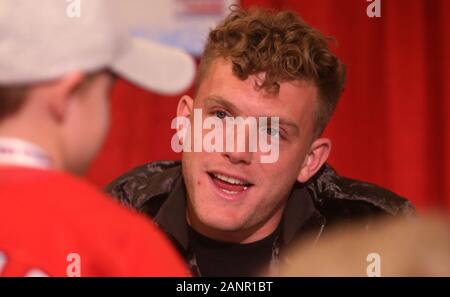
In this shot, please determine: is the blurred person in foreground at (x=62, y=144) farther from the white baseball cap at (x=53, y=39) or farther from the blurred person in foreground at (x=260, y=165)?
the blurred person in foreground at (x=260, y=165)

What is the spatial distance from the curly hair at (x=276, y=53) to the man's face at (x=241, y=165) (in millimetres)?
18

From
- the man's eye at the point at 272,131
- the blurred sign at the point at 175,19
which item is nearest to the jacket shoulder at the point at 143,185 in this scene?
the man's eye at the point at 272,131

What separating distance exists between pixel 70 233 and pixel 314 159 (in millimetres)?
771

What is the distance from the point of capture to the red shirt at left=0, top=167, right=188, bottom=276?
0.46 m

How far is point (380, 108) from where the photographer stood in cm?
208

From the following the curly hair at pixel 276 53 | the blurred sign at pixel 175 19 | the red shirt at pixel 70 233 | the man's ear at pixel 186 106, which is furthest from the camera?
the blurred sign at pixel 175 19

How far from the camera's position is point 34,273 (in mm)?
473

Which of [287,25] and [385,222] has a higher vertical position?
[287,25]

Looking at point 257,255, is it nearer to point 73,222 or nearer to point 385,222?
point 385,222

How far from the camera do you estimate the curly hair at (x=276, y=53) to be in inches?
41.1

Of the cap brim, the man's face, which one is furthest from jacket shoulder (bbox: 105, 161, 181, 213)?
the cap brim

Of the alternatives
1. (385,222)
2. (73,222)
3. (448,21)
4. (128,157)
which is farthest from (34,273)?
(448,21)

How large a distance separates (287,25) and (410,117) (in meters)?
1.13

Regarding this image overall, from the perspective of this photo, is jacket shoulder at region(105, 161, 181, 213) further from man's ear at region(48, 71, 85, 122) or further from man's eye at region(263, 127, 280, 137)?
man's ear at region(48, 71, 85, 122)
